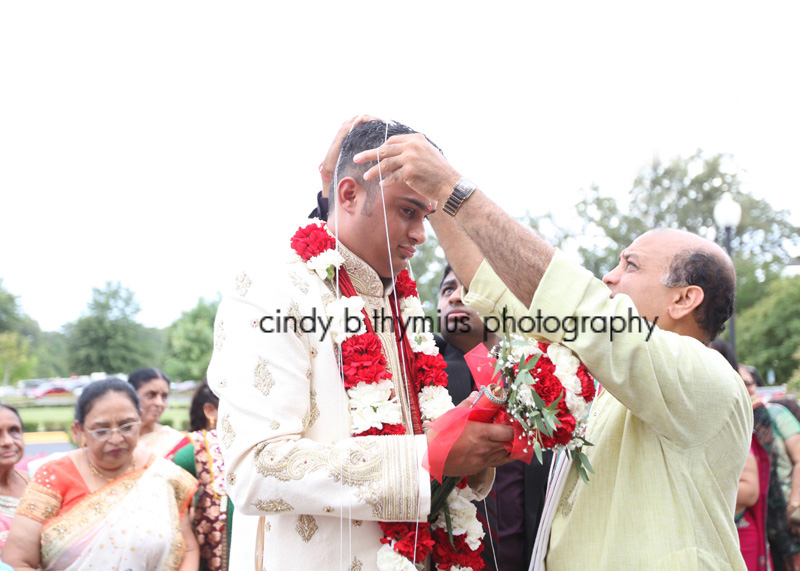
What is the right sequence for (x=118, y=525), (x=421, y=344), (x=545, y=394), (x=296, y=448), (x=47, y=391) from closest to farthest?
(x=296, y=448), (x=545, y=394), (x=421, y=344), (x=118, y=525), (x=47, y=391)

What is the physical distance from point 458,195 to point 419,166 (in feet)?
0.54

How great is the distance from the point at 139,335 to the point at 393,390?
51.8 meters

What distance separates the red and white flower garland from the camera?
2.39 meters

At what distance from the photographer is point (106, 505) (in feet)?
Answer: 13.5

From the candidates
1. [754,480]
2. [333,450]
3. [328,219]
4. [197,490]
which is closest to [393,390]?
[333,450]

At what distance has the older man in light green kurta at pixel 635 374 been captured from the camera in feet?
7.09

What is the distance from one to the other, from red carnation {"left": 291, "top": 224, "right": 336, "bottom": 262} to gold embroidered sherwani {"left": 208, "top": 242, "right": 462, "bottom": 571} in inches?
5.7

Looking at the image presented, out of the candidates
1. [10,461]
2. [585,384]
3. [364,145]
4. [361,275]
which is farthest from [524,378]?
[10,461]

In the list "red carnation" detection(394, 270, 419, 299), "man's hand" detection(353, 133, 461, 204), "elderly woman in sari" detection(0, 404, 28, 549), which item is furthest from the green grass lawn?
"man's hand" detection(353, 133, 461, 204)

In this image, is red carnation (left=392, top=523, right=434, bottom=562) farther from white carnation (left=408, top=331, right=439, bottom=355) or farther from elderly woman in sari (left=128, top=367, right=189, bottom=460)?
elderly woman in sari (left=128, top=367, right=189, bottom=460)

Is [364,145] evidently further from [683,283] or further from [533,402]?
[683,283]

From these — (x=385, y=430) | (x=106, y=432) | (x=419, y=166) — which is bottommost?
(x=106, y=432)

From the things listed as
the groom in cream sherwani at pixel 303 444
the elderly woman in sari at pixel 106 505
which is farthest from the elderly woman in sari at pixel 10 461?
the groom in cream sherwani at pixel 303 444

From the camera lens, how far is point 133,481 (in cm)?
431
